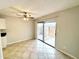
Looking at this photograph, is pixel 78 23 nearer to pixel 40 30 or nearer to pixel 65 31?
pixel 65 31

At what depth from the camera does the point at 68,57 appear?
348 cm

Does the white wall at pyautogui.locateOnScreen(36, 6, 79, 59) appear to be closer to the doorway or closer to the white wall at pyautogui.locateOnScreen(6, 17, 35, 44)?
the doorway

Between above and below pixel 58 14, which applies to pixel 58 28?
below

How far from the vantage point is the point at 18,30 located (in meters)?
6.41

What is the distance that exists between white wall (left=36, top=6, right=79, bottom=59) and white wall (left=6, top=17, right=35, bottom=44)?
323 cm

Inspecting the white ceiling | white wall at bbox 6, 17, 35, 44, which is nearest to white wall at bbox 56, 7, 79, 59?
the white ceiling

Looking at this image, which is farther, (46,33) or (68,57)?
(46,33)

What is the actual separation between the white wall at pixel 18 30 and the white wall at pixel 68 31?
3225 millimetres

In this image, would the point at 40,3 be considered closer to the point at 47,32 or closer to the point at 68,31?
the point at 68,31

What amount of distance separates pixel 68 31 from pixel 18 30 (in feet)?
13.7

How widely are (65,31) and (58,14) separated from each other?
1.02m

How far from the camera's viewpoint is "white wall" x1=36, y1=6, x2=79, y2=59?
3.15 m

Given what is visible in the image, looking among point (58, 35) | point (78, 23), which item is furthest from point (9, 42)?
point (78, 23)

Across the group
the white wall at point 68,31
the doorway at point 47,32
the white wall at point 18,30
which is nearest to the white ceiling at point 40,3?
the white wall at point 68,31
